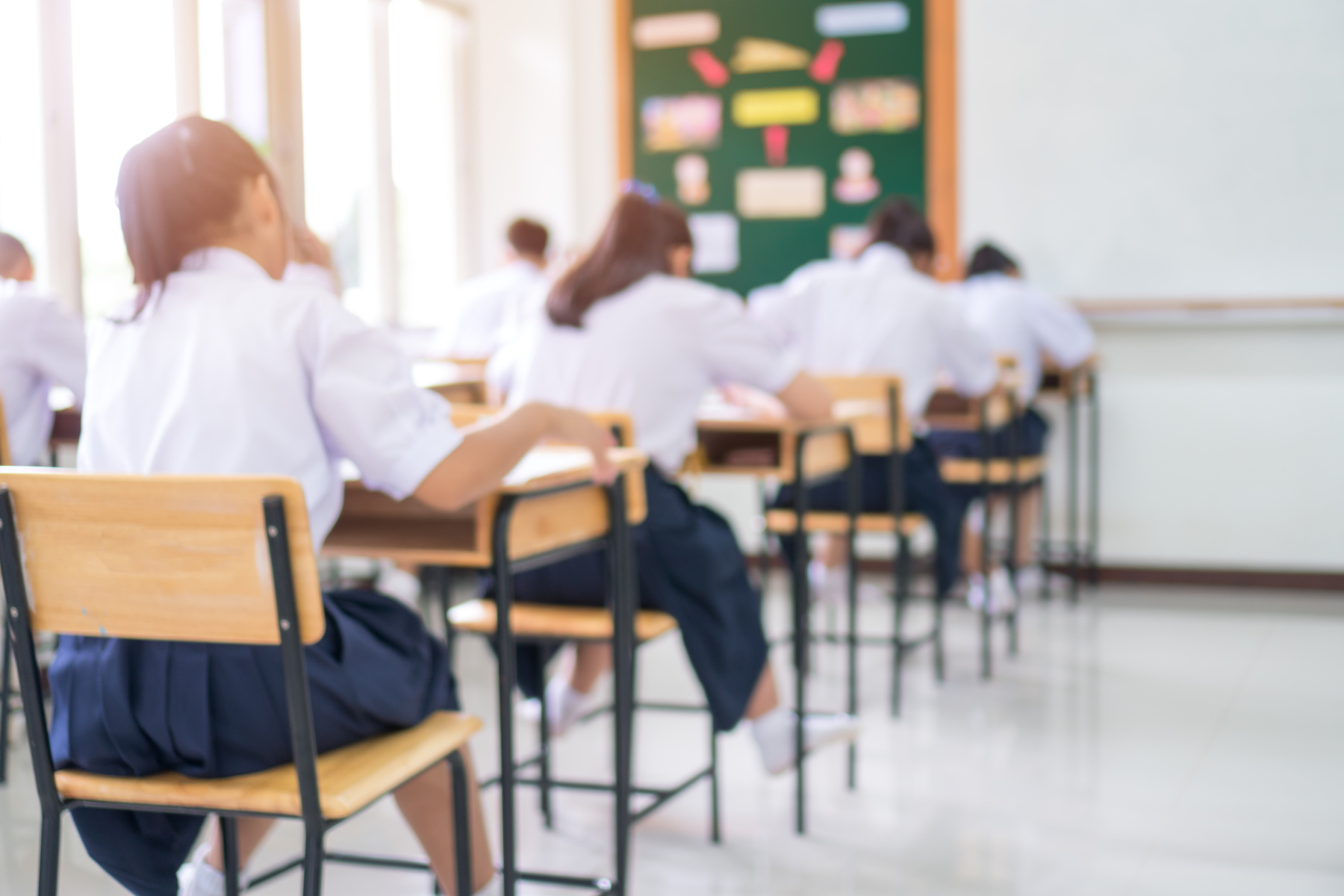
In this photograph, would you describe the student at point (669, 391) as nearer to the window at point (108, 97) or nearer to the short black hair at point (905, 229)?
the short black hair at point (905, 229)

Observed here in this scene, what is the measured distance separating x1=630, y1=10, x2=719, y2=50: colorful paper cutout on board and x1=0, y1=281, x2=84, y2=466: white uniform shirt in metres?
3.15

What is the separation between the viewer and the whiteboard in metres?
4.56

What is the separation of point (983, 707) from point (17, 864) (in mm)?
2165

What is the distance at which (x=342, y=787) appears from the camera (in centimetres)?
133

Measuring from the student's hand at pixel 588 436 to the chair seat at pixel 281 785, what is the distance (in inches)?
16.0

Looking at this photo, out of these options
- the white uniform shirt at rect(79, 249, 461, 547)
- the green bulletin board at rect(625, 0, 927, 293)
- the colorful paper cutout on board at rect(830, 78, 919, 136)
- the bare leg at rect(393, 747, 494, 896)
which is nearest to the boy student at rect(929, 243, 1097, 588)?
the green bulletin board at rect(625, 0, 927, 293)

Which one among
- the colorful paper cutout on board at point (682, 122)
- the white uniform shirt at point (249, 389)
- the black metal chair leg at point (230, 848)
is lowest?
the black metal chair leg at point (230, 848)

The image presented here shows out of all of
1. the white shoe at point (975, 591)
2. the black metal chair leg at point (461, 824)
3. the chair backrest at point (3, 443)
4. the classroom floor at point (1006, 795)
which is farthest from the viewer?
the white shoe at point (975, 591)

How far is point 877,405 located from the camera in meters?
3.15

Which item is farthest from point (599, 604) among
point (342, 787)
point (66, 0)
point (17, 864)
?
point (66, 0)

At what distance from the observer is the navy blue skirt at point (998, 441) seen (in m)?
4.26

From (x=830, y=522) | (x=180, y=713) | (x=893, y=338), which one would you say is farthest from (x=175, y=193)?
(x=893, y=338)

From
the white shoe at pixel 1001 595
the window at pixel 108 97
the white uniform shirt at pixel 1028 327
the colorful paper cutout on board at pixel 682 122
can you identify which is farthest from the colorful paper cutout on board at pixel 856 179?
the window at pixel 108 97

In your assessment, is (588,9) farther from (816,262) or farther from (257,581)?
(257,581)
